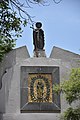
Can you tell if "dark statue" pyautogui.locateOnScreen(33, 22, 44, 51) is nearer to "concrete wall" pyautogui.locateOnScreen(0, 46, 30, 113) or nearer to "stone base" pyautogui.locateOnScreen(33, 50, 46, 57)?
"stone base" pyautogui.locateOnScreen(33, 50, 46, 57)

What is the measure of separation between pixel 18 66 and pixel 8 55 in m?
2.29

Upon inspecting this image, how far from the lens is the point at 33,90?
43.5ft

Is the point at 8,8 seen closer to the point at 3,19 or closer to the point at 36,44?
the point at 3,19

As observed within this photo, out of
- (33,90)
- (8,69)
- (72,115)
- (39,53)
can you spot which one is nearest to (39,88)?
(33,90)

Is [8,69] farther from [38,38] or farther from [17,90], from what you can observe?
[38,38]

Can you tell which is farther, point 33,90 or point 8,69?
point 8,69

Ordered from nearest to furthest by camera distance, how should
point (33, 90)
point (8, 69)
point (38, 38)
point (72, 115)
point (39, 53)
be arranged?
point (72, 115) → point (33, 90) → point (8, 69) → point (39, 53) → point (38, 38)

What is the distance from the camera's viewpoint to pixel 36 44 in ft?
49.8

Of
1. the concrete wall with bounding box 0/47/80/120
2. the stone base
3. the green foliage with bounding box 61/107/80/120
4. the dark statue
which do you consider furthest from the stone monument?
the green foliage with bounding box 61/107/80/120

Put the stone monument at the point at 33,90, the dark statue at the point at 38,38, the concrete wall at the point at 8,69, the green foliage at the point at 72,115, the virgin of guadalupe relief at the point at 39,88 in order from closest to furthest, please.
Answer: the green foliage at the point at 72,115, the stone monument at the point at 33,90, the virgin of guadalupe relief at the point at 39,88, the concrete wall at the point at 8,69, the dark statue at the point at 38,38

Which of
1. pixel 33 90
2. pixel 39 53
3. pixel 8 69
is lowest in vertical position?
pixel 33 90

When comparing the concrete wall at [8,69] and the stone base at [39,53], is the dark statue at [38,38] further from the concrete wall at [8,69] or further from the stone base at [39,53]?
the concrete wall at [8,69]

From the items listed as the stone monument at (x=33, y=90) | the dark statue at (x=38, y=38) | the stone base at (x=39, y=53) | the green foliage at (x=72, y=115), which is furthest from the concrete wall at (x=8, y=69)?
the green foliage at (x=72, y=115)

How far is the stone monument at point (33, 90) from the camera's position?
12984mm
